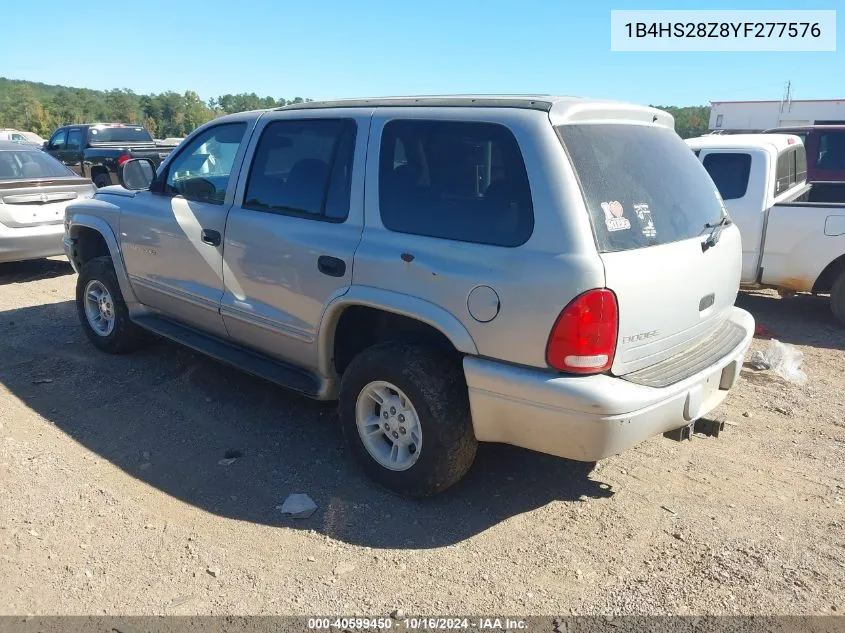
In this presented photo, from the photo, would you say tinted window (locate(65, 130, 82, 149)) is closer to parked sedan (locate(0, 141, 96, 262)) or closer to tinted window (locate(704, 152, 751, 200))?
parked sedan (locate(0, 141, 96, 262))

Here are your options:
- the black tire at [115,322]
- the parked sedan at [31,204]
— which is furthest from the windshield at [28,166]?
the black tire at [115,322]

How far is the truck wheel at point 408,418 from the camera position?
10.9 feet

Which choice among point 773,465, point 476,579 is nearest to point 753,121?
point 773,465

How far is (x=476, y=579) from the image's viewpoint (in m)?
2.99

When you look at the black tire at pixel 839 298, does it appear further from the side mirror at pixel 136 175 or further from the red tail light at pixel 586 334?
the side mirror at pixel 136 175

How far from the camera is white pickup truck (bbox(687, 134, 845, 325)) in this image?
6559 mm

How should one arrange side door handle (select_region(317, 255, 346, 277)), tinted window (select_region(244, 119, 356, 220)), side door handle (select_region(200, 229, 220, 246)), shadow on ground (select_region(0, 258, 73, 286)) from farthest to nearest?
1. shadow on ground (select_region(0, 258, 73, 286))
2. side door handle (select_region(200, 229, 220, 246))
3. tinted window (select_region(244, 119, 356, 220))
4. side door handle (select_region(317, 255, 346, 277))

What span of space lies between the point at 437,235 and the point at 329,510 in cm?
149

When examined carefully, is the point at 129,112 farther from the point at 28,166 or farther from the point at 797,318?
the point at 797,318

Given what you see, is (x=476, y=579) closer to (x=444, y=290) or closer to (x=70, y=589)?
(x=444, y=290)

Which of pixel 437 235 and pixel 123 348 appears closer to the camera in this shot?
pixel 437 235

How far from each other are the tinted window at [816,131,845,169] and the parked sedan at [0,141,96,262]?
33.8 feet

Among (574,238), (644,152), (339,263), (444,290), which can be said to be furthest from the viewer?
(339,263)

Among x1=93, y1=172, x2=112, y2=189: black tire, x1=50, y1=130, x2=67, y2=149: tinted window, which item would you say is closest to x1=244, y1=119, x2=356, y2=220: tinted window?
x1=93, y1=172, x2=112, y2=189: black tire
